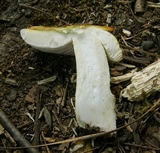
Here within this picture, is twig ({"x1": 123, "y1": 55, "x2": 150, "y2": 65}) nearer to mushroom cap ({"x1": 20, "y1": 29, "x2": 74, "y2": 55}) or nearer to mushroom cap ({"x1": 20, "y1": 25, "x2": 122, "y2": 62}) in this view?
mushroom cap ({"x1": 20, "y1": 25, "x2": 122, "y2": 62})

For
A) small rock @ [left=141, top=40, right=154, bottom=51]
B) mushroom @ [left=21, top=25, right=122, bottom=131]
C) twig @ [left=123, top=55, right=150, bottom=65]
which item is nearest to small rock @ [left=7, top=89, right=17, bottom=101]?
mushroom @ [left=21, top=25, right=122, bottom=131]

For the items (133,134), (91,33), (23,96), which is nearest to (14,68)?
(23,96)

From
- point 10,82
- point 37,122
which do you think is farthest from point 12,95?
point 37,122

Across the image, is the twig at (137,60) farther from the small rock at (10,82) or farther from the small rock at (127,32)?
the small rock at (10,82)

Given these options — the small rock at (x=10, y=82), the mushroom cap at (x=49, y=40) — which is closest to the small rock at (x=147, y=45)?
the mushroom cap at (x=49, y=40)

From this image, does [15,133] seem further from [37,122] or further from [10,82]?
[10,82]

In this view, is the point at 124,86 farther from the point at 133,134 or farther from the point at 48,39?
the point at 48,39
